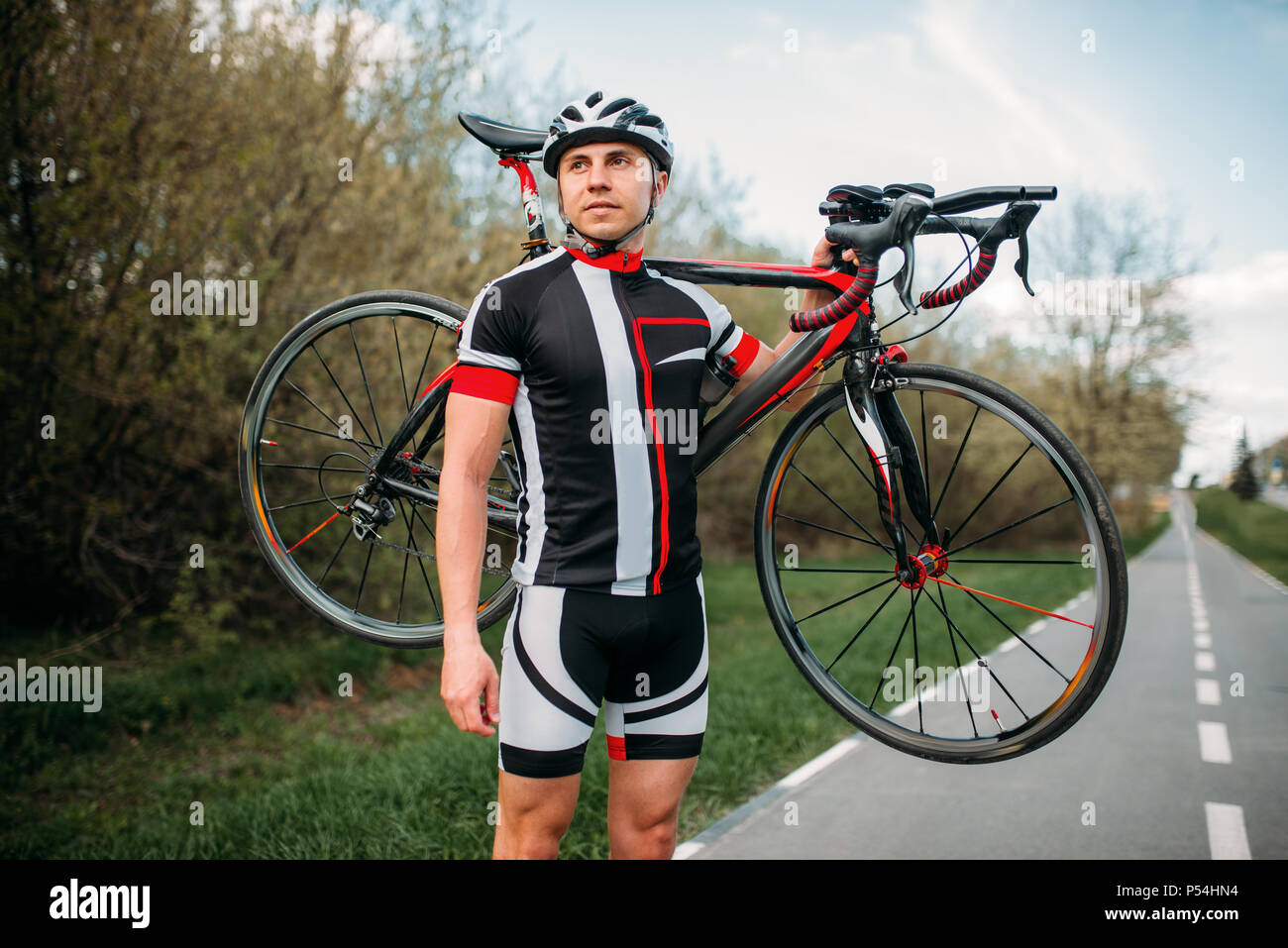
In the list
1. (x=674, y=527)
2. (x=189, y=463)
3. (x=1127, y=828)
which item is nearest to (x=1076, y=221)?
(x=1127, y=828)

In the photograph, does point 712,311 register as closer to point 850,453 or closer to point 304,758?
point 850,453

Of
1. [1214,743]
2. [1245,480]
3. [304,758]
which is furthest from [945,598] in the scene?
[1245,480]

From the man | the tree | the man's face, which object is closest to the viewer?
the man

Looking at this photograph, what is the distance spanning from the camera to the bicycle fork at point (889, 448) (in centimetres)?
198

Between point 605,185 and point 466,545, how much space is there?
2.77 feet

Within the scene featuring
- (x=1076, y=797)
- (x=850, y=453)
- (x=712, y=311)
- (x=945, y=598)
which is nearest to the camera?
(x=712, y=311)

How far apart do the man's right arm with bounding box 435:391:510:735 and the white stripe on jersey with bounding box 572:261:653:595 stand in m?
0.26

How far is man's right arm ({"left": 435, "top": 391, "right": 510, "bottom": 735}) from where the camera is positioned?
1703mm

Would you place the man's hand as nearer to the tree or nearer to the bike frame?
the bike frame

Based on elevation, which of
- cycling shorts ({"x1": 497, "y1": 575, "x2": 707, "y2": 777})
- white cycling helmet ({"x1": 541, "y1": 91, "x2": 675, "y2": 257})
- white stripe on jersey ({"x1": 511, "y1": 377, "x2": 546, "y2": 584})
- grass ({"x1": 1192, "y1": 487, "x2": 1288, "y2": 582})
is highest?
white cycling helmet ({"x1": 541, "y1": 91, "x2": 675, "y2": 257})

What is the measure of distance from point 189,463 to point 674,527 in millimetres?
5626

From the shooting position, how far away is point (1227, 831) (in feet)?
14.3

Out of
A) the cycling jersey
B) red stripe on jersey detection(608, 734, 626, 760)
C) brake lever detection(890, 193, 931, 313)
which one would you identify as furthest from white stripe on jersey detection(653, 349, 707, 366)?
red stripe on jersey detection(608, 734, 626, 760)
